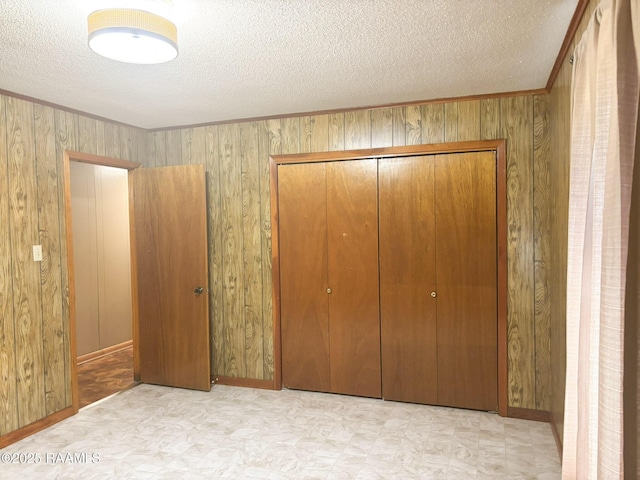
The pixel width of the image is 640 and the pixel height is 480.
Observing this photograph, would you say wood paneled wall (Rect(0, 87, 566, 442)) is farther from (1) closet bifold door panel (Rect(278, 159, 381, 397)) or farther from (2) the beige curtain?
(2) the beige curtain

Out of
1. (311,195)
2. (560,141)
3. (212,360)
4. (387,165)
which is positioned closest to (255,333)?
(212,360)

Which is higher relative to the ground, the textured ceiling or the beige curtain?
the textured ceiling

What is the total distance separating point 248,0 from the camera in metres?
1.90

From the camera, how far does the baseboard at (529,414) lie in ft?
10.8

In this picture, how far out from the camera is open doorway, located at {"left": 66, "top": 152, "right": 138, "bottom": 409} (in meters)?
4.92

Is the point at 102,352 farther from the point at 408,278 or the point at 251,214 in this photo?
the point at 408,278

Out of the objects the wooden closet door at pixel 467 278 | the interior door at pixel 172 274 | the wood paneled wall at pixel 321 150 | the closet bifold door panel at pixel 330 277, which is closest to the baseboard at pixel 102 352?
the interior door at pixel 172 274

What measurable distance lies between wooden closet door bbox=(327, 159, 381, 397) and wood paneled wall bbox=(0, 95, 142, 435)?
2.15m

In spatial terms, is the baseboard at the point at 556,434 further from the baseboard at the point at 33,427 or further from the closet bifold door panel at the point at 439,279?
the baseboard at the point at 33,427

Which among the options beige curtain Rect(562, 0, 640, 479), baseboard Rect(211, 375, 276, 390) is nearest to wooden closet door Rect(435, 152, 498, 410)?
baseboard Rect(211, 375, 276, 390)

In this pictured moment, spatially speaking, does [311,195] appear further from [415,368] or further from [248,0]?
[248,0]

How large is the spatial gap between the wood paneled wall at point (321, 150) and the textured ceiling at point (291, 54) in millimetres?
200

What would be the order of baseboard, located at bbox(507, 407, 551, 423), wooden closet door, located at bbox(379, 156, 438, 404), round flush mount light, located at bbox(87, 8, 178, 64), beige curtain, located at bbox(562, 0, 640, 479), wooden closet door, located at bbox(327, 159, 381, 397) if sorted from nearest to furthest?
beige curtain, located at bbox(562, 0, 640, 479) → round flush mount light, located at bbox(87, 8, 178, 64) → baseboard, located at bbox(507, 407, 551, 423) → wooden closet door, located at bbox(379, 156, 438, 404) → wooden closet door, located at bbox(327, 159, 381, 397)

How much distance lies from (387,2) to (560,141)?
1.42 metres
